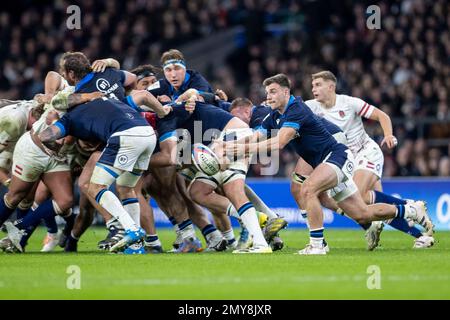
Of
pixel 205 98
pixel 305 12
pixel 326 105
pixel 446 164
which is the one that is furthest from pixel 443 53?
pixel 205 98

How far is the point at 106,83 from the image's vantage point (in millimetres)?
11297

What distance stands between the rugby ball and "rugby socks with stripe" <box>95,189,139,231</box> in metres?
1.01

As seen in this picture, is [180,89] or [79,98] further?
[180,89]

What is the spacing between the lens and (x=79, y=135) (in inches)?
427

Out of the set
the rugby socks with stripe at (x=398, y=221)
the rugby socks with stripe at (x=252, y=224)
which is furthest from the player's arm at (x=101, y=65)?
the rugby socks with stripe at (x=398, y=221)

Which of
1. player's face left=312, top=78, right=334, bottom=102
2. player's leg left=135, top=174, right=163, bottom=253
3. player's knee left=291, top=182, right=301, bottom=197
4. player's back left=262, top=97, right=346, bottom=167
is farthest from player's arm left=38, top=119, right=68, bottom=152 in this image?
player's face left=312, top=78, right=334, bottom=102

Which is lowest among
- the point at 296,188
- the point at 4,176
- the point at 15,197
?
the point at 296,188

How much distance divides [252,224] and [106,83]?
8.25 feet

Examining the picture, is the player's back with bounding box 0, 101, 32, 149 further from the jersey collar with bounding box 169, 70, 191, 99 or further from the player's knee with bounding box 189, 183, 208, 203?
the player's knee with bounding box 189, 183, 208, 203

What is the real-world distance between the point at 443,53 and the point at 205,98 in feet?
32.5

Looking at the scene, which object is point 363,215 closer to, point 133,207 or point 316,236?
point 316,236

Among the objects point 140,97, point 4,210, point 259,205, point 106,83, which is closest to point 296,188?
point 259,205

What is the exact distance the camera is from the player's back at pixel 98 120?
1070 cm

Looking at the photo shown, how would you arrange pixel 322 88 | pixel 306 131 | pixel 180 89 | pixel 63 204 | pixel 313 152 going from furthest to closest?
pixel 322 88 < pixel 180 89 < pixel 63 204 < pixel 313 152 < pixel 306 131
